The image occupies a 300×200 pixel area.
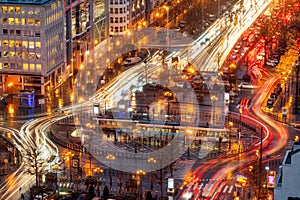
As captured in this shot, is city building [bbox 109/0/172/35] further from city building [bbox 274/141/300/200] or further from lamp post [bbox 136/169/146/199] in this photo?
city building [bbox 274/141/300/200]

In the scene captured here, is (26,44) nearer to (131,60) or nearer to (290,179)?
(131,60)

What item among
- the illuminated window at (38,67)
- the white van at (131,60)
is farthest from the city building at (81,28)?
the illuminated window at (38,67)

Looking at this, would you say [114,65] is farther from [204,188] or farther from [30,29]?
[204,188]

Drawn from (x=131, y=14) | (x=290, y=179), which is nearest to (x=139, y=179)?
(x=290, y=179)

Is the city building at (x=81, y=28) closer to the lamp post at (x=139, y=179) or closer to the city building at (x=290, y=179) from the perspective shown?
the lamp post at (x=139, y=179)

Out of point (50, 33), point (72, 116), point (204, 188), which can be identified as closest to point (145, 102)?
point (72, 116)

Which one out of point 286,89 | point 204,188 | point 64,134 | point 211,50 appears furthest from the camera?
point 211,50
